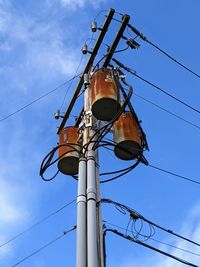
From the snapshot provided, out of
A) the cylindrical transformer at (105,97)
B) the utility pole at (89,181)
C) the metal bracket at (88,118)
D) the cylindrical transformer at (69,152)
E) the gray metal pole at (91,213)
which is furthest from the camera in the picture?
the cylindrical transformer at (69,152)

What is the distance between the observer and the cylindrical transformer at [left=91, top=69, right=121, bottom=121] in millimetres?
7812

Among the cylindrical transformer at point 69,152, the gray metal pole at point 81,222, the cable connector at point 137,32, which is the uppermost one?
the cable connector at point 137,32

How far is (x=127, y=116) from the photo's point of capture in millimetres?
8539

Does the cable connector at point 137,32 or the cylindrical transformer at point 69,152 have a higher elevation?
the cable connector at point 137,32

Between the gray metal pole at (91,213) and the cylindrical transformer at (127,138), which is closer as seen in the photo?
the gray metal pole at (91,213)

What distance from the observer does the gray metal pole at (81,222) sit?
6.27 metres

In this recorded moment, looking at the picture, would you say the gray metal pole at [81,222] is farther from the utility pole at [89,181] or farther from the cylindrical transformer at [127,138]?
the cylindrical transformer at [127,138]

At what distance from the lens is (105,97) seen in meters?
7.78

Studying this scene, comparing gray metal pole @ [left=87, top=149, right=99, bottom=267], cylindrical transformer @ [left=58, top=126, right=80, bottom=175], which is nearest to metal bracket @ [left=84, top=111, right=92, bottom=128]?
cylindrical transformer @ [left=58, top=126, right=80, bottom=175]

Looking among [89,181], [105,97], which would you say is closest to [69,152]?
[105,97]

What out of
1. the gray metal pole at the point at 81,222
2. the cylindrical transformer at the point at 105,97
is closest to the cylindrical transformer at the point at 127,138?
the cylindrical transformer at the point at 105,97

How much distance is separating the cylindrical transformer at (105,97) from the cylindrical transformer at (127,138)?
0.33 m

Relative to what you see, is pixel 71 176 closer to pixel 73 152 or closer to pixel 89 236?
pixel 73 152

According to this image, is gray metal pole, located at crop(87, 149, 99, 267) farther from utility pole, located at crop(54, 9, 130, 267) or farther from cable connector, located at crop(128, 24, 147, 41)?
cable connector, located at crop(128, 24, 147, 41)
